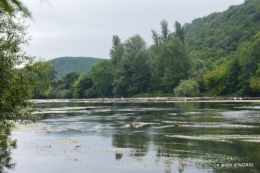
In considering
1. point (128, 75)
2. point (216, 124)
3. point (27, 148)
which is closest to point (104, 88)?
point (128, 75)

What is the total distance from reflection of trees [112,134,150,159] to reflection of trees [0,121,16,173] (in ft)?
24.4

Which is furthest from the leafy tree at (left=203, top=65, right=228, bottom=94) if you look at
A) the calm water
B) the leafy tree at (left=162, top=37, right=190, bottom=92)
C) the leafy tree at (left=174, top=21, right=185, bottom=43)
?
the calm water

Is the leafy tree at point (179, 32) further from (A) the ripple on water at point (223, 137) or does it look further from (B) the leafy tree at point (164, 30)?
(A) the ripple on water at point (223, 137)

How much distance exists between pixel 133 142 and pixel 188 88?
91.6m

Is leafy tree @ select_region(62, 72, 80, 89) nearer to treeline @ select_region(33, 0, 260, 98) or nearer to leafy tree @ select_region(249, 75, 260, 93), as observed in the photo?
treeline @ select_region(33, 0, 260, 98)

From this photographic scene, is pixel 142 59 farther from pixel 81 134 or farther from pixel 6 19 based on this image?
pixel 6 19

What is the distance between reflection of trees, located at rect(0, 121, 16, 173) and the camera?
2282cm

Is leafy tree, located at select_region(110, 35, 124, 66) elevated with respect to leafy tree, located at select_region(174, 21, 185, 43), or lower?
lower

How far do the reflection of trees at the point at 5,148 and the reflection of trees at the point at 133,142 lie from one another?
7429 mm

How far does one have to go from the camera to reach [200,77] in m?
129

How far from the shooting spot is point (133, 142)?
3167cm

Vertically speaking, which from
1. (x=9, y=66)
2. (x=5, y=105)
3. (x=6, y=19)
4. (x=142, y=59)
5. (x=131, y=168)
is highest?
(x=142, y=59)

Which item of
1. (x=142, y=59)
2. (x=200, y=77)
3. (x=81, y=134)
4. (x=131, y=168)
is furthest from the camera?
(x=142, y=59)

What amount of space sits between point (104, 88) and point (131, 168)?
13802 centimetres
